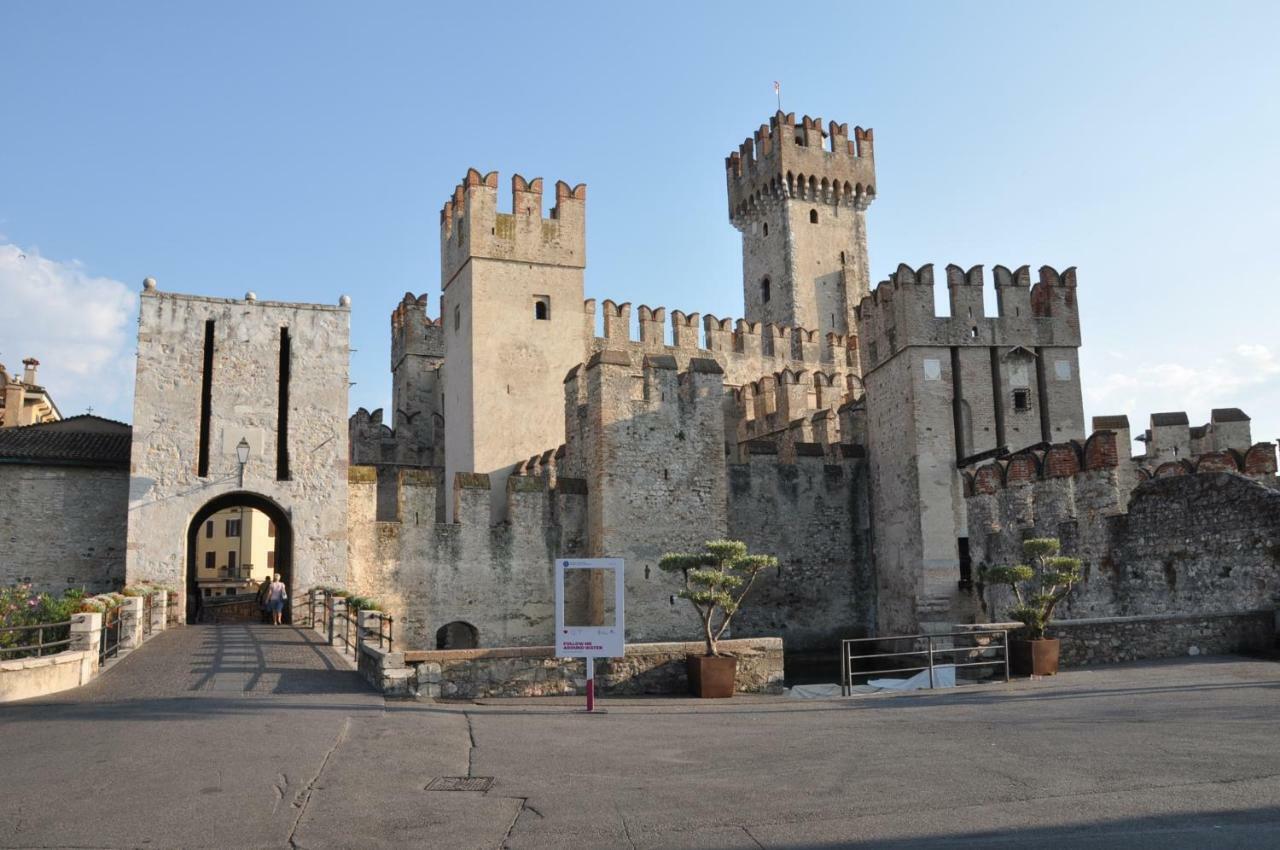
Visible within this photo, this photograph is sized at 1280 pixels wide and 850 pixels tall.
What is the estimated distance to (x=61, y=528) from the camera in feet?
74.2

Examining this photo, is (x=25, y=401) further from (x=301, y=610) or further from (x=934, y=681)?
(x=934, y=681)

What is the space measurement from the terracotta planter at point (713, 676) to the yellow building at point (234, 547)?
167 ft

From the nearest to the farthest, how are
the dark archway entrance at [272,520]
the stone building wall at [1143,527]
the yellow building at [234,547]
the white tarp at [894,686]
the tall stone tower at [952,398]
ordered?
the white tarp at [894,686] < the stone building wall at [1143,527] < the dark archway entrance at [272,520] < the tall stone tower at [952,398] < the yellow building at [234,547]

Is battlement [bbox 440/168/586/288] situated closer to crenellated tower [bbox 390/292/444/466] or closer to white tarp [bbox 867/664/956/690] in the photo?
crenellated tower [bbox 390/292/444/466]

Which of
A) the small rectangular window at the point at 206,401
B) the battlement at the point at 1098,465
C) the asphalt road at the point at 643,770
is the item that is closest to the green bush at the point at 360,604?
the asphalt road at the point at 643,770

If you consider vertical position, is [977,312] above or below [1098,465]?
above

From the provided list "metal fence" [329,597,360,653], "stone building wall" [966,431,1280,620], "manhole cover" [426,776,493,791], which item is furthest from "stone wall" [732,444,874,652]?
"manhole cover" [426,776,493,791]

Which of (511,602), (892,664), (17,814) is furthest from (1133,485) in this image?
(17,814)

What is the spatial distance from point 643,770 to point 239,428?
16569mm

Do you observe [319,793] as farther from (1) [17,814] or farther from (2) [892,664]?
(2) [892,664]

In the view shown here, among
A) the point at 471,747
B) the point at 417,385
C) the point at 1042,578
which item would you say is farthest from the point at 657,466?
the point at 417,385

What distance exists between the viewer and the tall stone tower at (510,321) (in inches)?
1135

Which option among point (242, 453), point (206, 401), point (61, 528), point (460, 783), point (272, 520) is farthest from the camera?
point (272, 520)

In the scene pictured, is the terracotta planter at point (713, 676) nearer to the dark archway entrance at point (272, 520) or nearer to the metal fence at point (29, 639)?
the metal fence at point (29, 639)
